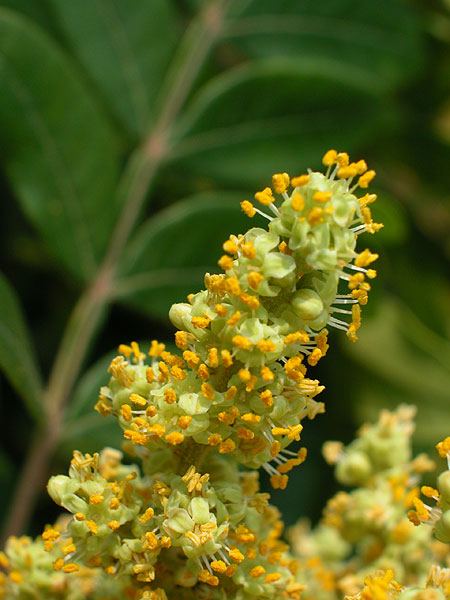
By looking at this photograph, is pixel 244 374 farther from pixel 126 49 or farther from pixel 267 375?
pixel 126 49

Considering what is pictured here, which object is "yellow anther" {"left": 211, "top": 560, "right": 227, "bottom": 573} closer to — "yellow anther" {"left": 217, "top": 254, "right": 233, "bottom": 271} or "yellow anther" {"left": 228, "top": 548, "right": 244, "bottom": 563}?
"yellow anther" {"left": 228, "top": 548, "right": 244, "bottom": 563}

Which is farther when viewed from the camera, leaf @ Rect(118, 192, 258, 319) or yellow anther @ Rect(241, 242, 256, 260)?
leaf @ Rect(118, 192, 258, 319)

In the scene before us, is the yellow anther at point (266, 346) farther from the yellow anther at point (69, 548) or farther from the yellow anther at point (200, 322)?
the yellow anther at point (69, 548)

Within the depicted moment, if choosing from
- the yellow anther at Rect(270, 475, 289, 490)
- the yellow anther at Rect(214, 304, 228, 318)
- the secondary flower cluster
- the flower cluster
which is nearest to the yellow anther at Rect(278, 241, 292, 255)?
the flower cluster

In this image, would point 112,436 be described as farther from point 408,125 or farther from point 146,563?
point 408,125

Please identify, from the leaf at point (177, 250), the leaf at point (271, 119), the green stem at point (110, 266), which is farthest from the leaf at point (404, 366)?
the green stem at point (110, 266)
